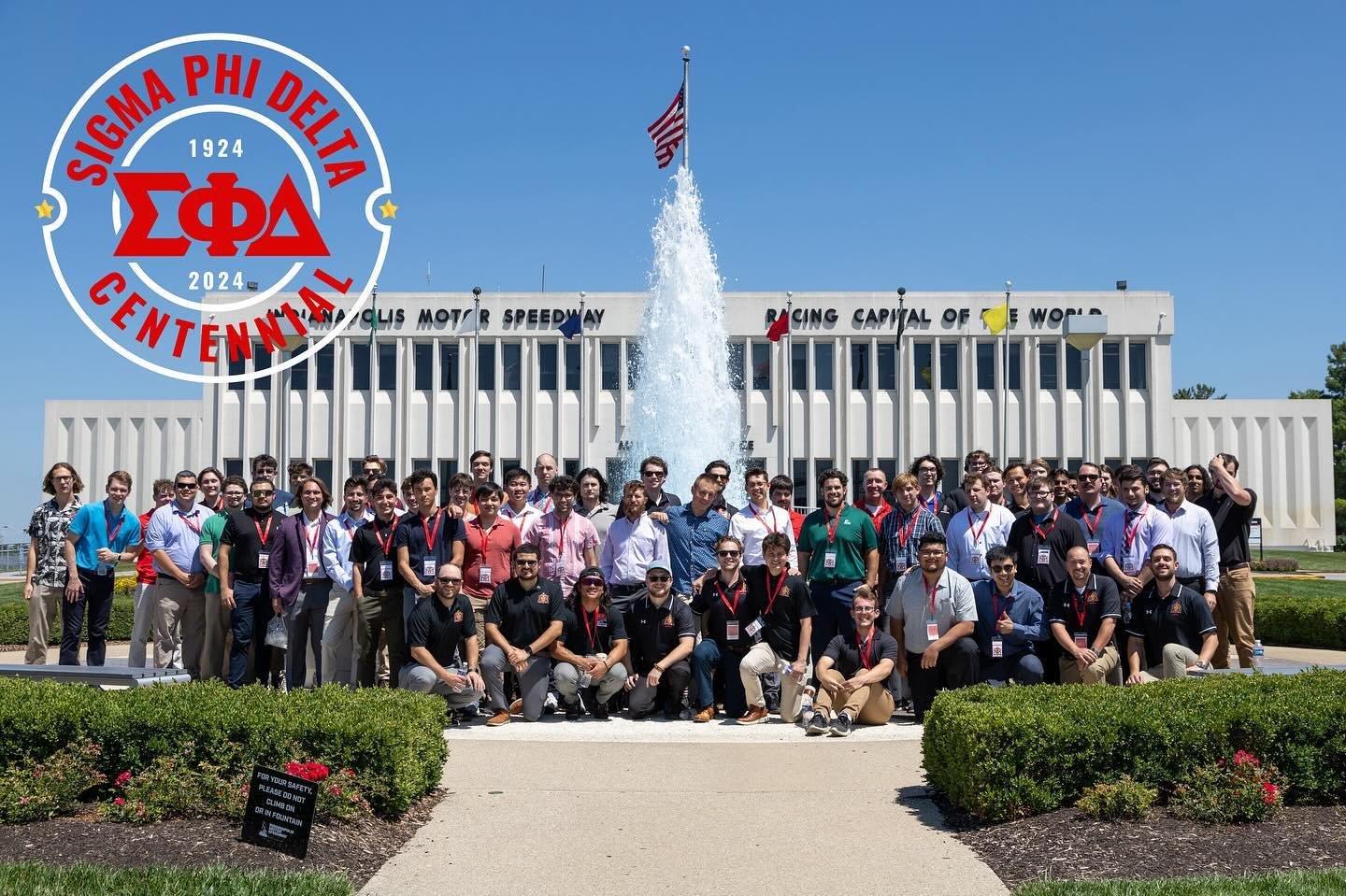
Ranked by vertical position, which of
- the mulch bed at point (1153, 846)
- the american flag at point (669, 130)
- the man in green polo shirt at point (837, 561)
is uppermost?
the american flag at point (669, 130)

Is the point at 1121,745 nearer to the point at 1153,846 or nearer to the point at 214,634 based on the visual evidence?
the point at 1153,846

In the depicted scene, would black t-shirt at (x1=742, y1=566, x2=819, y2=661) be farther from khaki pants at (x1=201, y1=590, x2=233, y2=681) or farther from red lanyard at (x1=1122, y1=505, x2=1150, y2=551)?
khaki pants at (x1=201, y1=590, x2=233, y2=681)

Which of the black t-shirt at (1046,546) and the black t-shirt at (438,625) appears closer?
the black t-shirt at (438,625)

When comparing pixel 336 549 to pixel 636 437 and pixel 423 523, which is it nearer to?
pixel 423 523

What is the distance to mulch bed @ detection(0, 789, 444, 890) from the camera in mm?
5719

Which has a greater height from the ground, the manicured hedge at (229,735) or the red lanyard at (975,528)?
the red lanyard at (975,528)

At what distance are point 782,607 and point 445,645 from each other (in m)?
2.86

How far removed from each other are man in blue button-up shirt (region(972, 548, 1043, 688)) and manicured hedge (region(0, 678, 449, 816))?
4.89 metres

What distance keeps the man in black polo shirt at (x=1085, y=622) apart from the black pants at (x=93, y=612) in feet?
30.5

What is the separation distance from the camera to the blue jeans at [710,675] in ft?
33.1

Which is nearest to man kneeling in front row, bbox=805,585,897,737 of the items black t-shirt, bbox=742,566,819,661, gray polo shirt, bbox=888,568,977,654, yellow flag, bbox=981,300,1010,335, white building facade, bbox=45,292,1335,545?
gray polo shirt, bbox=888,568,977,654

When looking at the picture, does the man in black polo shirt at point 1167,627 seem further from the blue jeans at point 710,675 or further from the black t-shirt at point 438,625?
the black t-shirt at point 438,625

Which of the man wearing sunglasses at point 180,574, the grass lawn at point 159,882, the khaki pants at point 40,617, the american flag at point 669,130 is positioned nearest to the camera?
the grass lawn at point 159,882

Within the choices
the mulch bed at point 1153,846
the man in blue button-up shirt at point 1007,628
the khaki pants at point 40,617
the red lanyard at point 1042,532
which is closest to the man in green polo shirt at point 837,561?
the man in blue button-up shirt at point 1007,628
